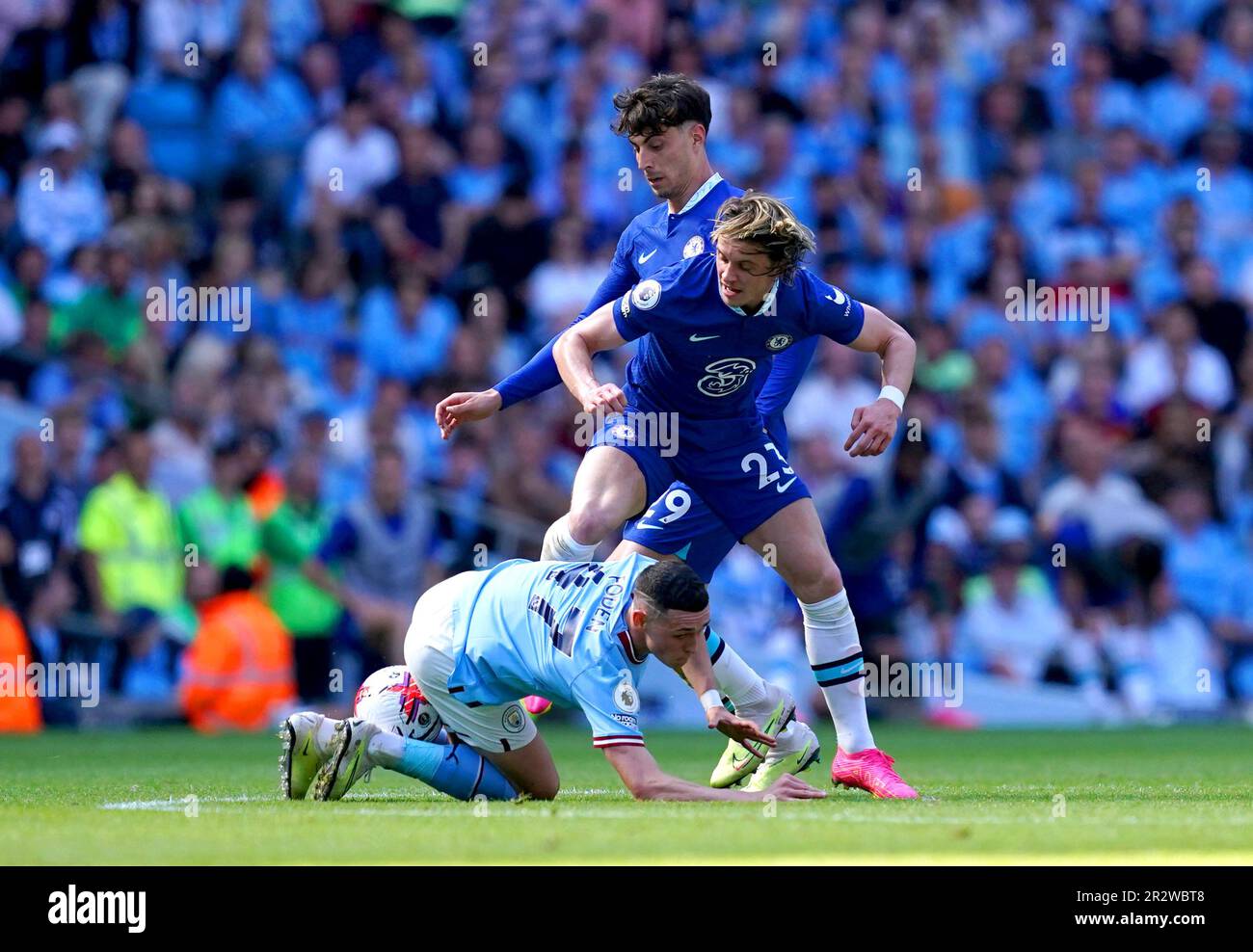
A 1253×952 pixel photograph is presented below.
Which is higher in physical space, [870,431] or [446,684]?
[870,431]

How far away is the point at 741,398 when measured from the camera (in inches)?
343

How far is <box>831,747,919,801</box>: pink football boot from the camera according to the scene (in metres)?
8.40

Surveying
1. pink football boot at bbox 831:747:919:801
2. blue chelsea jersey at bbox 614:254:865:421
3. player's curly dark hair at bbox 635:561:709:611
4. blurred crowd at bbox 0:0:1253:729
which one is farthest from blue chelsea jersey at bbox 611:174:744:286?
blurred crowd at bbox 0:0:1253:729

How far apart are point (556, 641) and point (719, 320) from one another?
1536 millimetres

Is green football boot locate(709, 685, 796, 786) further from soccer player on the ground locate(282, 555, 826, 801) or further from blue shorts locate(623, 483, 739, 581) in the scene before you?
soccer player on the ground locate(282, 555, 826, 801)

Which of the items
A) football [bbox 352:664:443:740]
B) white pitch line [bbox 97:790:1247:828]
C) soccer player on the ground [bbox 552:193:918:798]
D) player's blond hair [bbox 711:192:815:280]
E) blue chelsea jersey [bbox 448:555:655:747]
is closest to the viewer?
white pitch line [bbox 97:790:1247:828]

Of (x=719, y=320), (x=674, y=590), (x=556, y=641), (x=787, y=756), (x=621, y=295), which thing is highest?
(x=621, y=295)

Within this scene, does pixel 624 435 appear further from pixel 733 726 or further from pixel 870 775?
pixel 733 726

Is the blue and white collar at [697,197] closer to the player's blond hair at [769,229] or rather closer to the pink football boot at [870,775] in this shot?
the player's blond hair at [769,229]

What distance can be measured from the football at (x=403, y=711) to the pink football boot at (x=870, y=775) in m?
1.68

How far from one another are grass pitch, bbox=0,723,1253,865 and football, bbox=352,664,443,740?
0.29 meters

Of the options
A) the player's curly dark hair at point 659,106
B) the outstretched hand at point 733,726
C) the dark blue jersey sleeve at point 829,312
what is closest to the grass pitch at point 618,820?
the outstretched hand at point 733,726

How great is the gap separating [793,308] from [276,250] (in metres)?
8.95

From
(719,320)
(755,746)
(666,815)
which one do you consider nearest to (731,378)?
(719,320)
